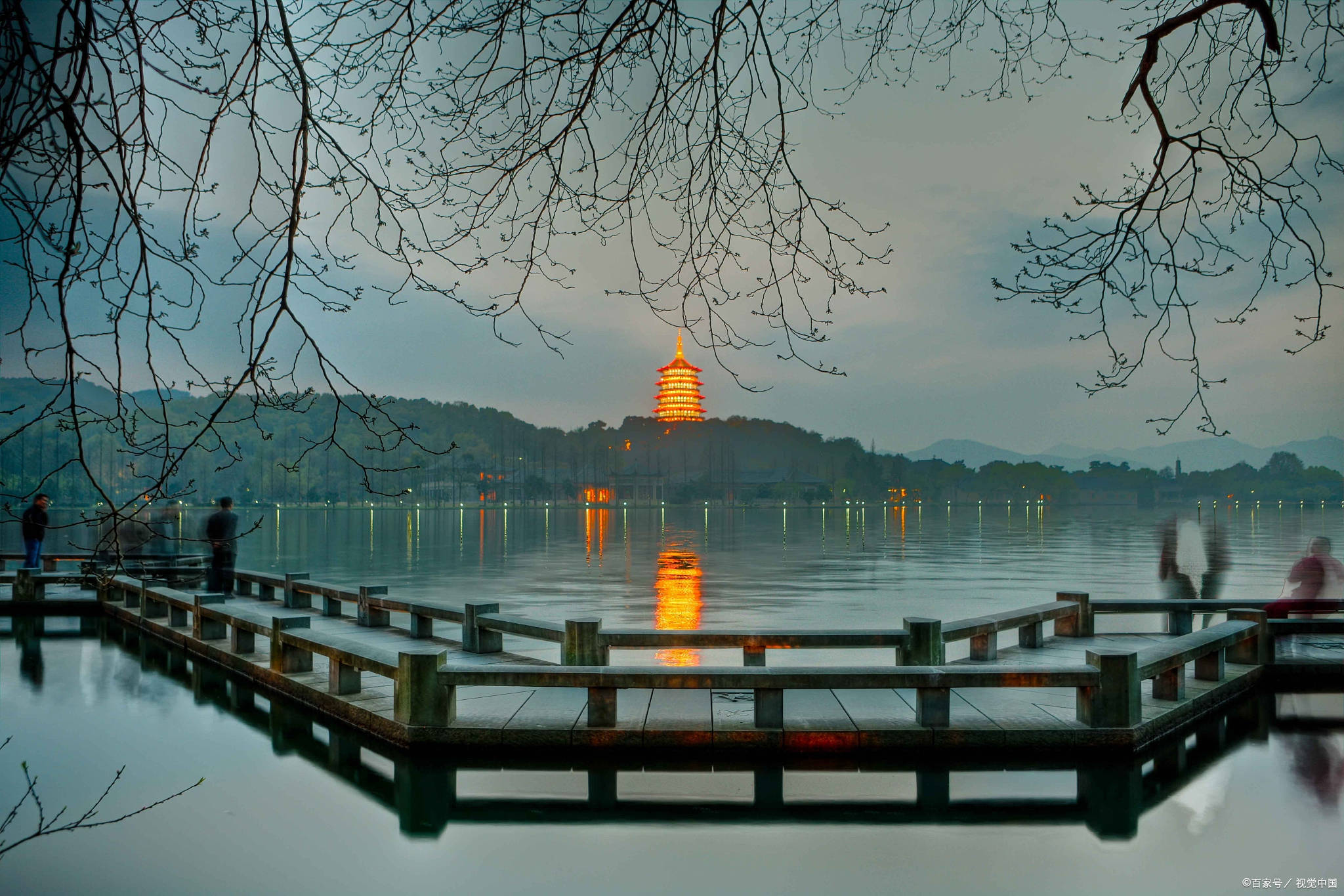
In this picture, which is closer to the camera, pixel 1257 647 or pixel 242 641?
pixel 1257 647

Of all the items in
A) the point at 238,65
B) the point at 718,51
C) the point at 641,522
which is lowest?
the point at 641,522

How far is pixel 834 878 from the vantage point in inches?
247

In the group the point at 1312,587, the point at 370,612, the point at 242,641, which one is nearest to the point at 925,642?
the point at 1312,587

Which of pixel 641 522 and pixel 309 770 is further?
pixel 641 522

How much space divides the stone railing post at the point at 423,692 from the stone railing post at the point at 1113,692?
18.2 ft

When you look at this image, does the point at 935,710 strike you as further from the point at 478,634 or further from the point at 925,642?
the point at 478,634

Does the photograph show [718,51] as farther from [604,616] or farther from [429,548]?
[429,548]

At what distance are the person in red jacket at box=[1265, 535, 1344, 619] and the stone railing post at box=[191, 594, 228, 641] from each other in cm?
1401

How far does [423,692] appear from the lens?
8.37 meters

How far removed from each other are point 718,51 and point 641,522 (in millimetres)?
84482

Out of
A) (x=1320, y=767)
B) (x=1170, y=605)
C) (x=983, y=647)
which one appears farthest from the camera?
(x=1170, y=605)

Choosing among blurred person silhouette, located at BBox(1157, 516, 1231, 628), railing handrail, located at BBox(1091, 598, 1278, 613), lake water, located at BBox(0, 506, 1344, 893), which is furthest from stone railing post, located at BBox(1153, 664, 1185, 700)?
blurred person silhouette, located at BBox(1157, 516, 1231, 628)

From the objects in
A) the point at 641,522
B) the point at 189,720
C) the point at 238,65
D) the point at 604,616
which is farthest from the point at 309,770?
the point at 641,522

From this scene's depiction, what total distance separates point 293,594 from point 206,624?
2892 mm
